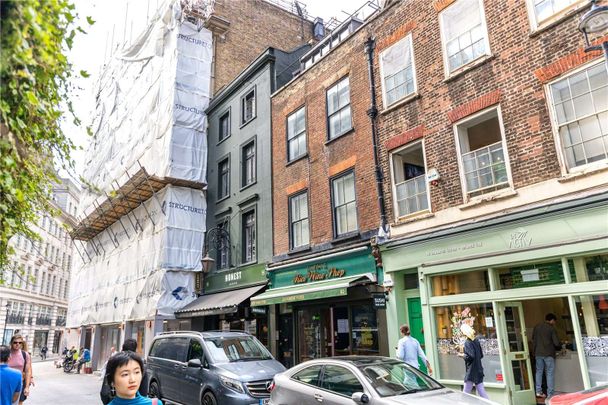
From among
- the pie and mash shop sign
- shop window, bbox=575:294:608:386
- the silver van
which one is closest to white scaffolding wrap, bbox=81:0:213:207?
the pie and mash shop sign

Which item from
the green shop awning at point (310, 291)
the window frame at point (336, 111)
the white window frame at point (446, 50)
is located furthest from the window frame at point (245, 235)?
the white window frame at point (446, 50)

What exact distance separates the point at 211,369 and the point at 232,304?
6.50 m

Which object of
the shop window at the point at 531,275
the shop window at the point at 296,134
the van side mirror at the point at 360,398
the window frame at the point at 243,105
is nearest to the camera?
the van side mirror at the point at 360,398

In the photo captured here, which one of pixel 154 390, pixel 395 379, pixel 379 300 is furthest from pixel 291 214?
pixel 395 379

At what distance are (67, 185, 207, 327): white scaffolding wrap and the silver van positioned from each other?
809 centimetres

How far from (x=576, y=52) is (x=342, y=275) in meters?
8.27

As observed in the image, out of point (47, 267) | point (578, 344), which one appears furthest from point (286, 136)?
point (47, 267)

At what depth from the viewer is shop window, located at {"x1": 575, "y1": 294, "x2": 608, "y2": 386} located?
838 cm

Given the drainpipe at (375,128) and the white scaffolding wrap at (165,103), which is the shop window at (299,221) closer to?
the drainpipe at (375,128)

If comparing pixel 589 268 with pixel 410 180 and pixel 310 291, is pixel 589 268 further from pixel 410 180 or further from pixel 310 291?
pixel 310 291

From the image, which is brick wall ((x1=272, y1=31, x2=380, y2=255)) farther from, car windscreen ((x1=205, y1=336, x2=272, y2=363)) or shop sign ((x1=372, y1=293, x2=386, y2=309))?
car windscreen ((x1=205, y1=336, x2=272, y2=363))

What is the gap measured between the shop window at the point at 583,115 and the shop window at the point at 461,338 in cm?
378

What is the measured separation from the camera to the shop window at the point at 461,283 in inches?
416

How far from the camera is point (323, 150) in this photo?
15.9 m
